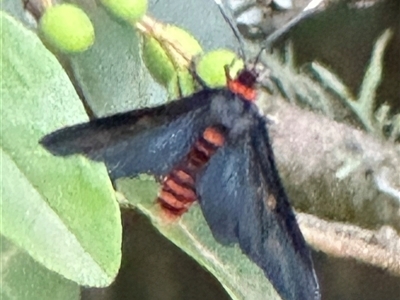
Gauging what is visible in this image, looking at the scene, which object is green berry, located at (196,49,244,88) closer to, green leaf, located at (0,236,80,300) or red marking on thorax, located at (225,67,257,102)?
red marking on thorax, located at (225,67,257,102)

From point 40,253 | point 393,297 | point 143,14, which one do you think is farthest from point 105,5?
point 393,297

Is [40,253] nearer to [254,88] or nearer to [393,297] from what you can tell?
[254,88]

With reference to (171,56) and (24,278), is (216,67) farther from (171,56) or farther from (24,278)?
(24,278)

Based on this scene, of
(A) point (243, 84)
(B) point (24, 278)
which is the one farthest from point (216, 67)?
(B) point (24, 278)

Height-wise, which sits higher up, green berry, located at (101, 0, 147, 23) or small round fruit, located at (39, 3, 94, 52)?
green berry, located at (101, 0, 147, 23)

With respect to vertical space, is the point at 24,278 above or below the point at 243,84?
below

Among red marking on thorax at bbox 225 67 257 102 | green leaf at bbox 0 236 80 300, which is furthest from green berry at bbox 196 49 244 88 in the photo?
green leaf at bbox 0 236 80 300

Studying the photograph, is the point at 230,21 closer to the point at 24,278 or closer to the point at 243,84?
the point at 243,84

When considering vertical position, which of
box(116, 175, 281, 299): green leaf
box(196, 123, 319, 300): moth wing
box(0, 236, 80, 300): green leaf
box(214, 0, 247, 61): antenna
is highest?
box(214, 0, 247, 61): antenna
